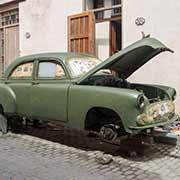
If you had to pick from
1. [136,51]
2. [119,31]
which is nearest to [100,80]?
[136,51]

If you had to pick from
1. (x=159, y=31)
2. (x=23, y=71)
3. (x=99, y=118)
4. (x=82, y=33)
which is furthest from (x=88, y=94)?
(x=82, y=33)

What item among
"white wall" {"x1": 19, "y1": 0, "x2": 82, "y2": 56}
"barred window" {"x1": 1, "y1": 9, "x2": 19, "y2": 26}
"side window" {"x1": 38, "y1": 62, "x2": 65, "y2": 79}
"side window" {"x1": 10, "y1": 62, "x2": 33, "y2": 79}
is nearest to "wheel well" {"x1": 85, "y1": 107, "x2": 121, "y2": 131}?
"side window" {"x1": 38, "y1": 62, "x2": 65, "y2": 79}

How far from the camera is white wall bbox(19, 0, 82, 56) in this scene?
419 inches

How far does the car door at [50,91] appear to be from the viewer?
5.88 meters

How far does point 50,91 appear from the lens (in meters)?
6.07

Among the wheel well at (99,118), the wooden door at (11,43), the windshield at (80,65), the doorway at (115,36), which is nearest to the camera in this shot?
the wheel well at (99,118)

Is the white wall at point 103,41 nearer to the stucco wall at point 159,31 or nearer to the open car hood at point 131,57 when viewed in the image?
the stucco wall at point 159,31

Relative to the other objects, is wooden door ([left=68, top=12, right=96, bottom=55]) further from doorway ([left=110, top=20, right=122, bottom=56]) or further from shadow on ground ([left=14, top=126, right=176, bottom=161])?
shadow on ground ([left=14, top=126, right=176, bottom=161])

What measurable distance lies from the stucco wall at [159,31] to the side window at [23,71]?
9.57 feet

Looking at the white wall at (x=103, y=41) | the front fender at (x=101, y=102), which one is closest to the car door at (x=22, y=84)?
the front fender at (x=101, y=102)

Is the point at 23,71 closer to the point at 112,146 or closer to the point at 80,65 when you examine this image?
the point at 80,65

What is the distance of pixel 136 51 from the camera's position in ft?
18.6

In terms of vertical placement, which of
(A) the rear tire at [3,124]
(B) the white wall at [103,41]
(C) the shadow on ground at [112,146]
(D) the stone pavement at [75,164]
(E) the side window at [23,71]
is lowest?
(D) the stone pavement at [75,164]

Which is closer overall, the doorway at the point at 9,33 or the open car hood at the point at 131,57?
the open car hood at the point at 131,57
